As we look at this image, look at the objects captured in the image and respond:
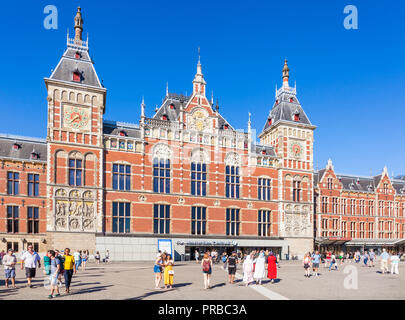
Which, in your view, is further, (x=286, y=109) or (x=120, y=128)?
(x=286, y=109)

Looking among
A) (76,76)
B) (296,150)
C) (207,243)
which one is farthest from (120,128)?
(296,150)

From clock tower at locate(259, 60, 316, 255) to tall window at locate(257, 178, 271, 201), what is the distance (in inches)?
55.6

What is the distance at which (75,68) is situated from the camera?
40.3m

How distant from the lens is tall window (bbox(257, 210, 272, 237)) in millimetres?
46219

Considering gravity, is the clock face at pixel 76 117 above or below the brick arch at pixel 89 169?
above

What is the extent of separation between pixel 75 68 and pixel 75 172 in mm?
11337

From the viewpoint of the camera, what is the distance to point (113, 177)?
39906 millimetres

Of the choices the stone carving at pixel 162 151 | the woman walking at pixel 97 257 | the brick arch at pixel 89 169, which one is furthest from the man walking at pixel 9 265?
the stone carving at pixel 162 151

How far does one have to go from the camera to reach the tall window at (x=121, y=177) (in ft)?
131

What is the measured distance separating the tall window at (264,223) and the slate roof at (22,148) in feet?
84.0

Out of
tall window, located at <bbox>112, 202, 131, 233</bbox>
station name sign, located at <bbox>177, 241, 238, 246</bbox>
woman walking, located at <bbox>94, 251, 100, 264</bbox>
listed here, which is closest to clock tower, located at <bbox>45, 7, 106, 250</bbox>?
tall window, located at <bbox>112, 202, 131, 233</bbox>

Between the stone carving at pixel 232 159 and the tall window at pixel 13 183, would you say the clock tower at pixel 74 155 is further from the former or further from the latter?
the stone carving at pixel 232 159

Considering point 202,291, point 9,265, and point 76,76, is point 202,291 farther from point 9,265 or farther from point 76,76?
point 76,76

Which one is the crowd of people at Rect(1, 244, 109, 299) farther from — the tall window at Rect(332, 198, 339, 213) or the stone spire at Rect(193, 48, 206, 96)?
the tall window at Rect(332, 198, 339, 213)
